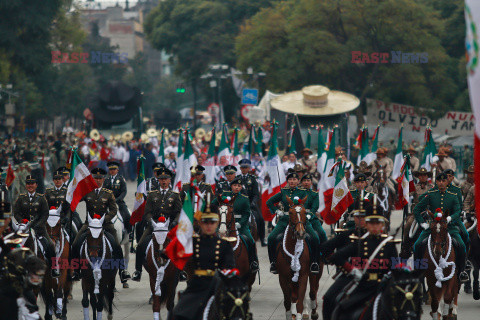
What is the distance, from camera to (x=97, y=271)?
14.5 metres

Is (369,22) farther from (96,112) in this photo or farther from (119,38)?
(119,38)

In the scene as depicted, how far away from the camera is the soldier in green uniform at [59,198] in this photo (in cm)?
1623

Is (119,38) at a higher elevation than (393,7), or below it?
below

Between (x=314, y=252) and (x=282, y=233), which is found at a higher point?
(x=282, y=233)

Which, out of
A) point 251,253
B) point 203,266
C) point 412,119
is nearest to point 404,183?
point 251,253

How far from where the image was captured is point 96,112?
55.4 m

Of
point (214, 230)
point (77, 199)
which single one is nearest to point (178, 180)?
point (77, 199)

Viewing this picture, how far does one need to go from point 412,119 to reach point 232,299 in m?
44.5

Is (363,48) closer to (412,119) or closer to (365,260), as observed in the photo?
(412,119)

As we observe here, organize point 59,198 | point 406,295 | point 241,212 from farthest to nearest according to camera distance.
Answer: point 59,198 → point 241,212 → point 406,295

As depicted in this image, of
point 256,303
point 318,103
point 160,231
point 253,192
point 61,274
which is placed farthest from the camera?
point 318,103

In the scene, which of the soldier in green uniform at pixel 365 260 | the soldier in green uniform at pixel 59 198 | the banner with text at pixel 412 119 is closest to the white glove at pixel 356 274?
the soldier in green uniform at pixel 365 260

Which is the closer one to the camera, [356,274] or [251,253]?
[356,274]

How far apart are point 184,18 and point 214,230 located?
218 ft
